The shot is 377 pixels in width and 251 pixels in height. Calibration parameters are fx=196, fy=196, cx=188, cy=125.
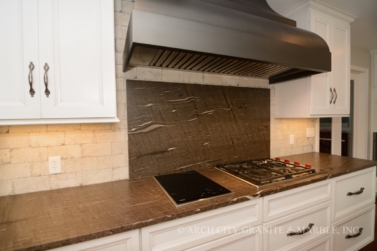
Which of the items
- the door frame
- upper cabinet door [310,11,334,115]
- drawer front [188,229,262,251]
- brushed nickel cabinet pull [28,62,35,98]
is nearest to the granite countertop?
drawer front [188,229,262,251]

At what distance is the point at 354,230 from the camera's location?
1797 millimetres

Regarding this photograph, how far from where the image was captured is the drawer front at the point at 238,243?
108 centimetres

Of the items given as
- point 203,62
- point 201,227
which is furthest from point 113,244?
point 203,62

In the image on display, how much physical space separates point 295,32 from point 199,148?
1.12 meters

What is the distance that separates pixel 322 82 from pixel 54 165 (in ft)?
7.90

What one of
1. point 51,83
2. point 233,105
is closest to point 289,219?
point 233,105

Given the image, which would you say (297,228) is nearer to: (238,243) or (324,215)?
(324,215)

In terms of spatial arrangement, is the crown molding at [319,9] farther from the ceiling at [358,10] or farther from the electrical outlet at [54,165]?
the electrical outlet at [54,165]

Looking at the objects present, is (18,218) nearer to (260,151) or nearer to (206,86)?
(206,86)

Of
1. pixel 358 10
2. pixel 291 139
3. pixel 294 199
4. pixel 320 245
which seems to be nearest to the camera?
pixel 294 199

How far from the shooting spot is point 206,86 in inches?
69.4

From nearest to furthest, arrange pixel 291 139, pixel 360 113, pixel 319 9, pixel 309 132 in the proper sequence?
pixel 319 9
pixel 291 139
pixel 309 132
pixel 360 113

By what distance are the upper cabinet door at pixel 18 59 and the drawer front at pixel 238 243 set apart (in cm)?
112

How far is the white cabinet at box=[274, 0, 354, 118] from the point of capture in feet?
6.14
